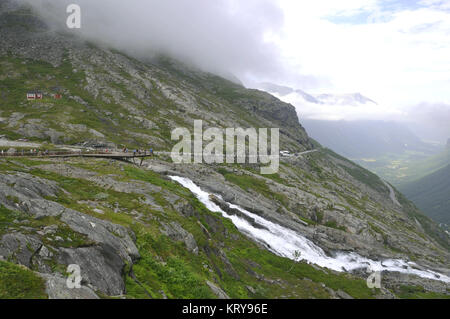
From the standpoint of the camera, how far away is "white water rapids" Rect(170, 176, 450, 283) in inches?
2238

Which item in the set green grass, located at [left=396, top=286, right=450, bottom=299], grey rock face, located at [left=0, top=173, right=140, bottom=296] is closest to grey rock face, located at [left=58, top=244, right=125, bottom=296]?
grey rock face, located at [left=0, top=173, right=140, bottom=296]

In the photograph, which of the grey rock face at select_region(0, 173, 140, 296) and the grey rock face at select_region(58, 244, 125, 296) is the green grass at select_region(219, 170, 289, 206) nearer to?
the grey rock face at select_region(0, 173, 140, 296)

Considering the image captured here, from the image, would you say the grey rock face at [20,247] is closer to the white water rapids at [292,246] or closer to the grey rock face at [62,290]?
the grey rock face at [62,290]

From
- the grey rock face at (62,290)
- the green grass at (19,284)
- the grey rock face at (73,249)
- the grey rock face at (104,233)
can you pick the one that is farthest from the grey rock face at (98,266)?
the green grass at (19,284)

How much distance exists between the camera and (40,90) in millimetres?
135125

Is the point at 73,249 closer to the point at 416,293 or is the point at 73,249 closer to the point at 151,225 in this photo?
the point at 151,225

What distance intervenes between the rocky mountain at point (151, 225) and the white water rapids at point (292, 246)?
0.40 meters

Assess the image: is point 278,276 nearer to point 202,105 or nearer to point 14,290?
point 14,290

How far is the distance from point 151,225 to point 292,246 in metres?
37.3

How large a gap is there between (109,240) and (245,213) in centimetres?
4260

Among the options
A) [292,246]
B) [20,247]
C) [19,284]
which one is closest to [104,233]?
[20,247]

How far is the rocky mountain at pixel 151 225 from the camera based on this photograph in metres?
20.3

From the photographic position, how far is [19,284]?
13773mm
